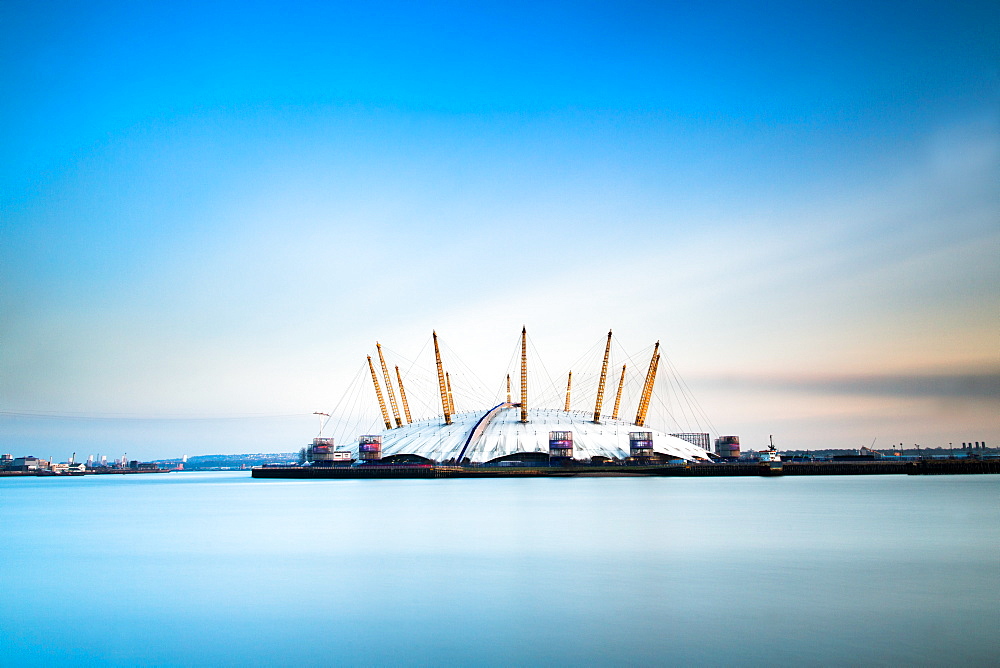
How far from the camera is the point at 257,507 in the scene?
57.4 metres

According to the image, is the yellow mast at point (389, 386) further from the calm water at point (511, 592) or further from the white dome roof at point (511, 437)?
the calm water at point (511, 592)

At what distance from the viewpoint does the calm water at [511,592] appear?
48.3ft

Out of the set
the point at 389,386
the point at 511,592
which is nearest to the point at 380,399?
the point at 389,386

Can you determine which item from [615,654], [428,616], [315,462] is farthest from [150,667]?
[315,462]

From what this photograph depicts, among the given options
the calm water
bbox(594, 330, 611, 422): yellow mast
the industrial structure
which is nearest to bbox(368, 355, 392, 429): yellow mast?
the industrial structure

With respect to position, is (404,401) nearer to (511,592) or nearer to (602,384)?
(602,384)

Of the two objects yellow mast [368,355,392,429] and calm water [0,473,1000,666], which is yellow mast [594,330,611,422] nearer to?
yellow mast [368,355,392,429]

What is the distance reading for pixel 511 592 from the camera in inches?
802

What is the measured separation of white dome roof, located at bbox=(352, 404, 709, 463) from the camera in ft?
362

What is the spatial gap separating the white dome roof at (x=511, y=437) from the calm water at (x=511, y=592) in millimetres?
68828

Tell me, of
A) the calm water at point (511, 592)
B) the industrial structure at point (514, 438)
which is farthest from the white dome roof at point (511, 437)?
the calm water at point (511, 592)

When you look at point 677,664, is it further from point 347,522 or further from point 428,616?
point 347,522

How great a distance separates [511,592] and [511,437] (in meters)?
93.1

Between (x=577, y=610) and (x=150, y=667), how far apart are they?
31.0ft
